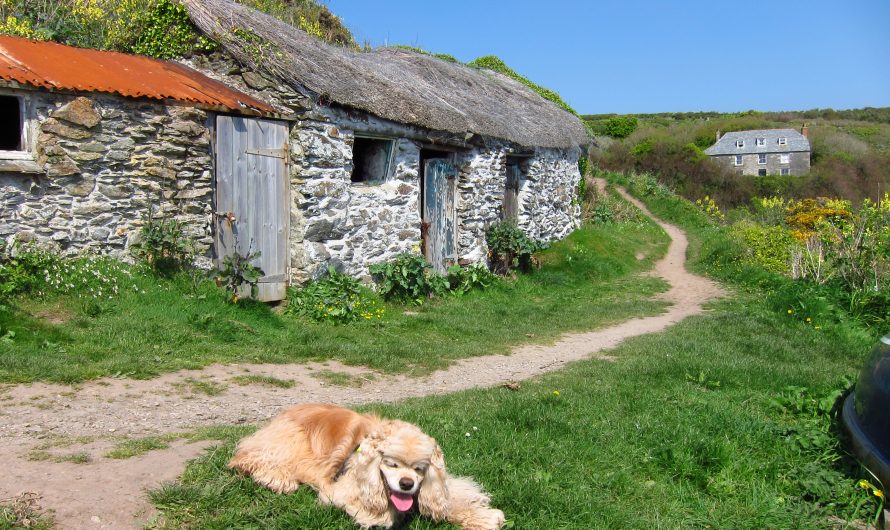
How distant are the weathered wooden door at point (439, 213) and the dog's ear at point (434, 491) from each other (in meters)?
9.02

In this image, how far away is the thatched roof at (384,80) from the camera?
9664mm

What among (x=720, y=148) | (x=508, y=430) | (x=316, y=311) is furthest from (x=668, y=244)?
(x=720, y=148)

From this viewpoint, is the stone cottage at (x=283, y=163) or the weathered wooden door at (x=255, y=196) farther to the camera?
the weathered wooden door at (x=255, y=196)

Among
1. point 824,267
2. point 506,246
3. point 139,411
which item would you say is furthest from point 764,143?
point 139,411

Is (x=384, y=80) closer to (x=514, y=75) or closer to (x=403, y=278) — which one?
(x=403, y=278)

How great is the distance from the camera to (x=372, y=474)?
3268 millimetres

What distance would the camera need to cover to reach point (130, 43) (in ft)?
34.0

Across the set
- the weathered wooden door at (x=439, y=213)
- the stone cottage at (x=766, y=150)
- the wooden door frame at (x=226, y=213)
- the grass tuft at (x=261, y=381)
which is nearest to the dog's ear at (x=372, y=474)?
the grass tuft at (x=261, y=381)

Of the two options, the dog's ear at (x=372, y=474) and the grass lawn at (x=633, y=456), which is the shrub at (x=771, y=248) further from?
the dog's ear at (x=372, y=474)

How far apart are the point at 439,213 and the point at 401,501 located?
31.2ft

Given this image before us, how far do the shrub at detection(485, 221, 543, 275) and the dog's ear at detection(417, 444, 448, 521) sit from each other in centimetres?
1043

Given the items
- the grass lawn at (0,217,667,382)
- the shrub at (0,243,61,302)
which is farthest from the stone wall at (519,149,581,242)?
the shrub at (0,243,61,302)

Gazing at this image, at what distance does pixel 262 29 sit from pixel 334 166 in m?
2.26

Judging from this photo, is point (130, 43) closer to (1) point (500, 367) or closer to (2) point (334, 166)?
(2) point (334, 166)
